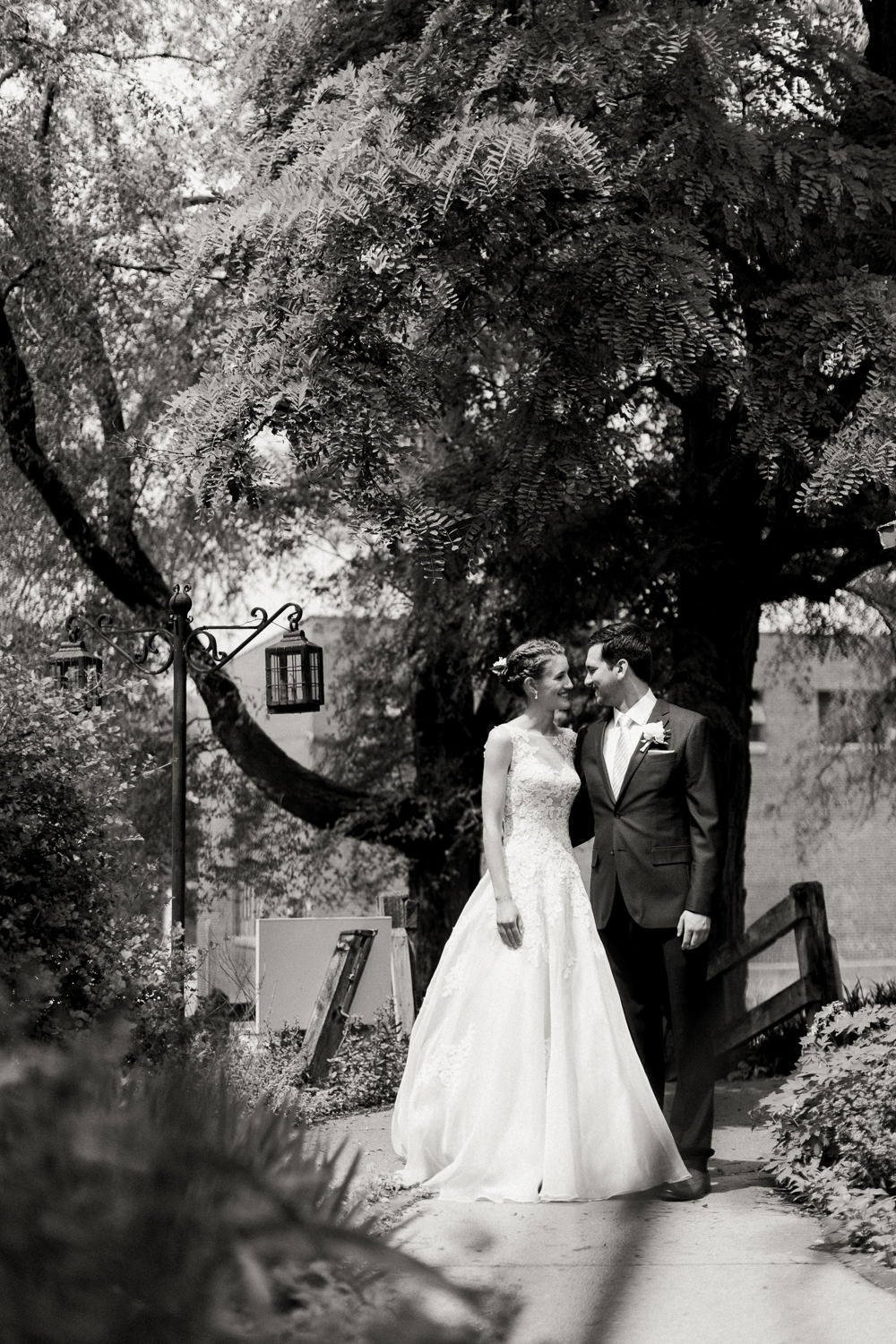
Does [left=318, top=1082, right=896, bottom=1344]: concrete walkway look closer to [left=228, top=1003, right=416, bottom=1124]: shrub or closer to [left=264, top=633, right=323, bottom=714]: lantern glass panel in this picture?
[left=228, top=1003, right=416, bottom=1124]: shrub

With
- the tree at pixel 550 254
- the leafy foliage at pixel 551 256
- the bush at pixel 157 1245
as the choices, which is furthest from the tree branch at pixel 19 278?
the bush at pixel 157 1245

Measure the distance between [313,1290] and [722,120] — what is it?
29.1ft

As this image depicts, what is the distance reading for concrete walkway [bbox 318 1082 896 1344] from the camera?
55.2 inches

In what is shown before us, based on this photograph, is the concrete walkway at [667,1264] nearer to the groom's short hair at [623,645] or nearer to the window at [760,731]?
the groom's short hair at [623,645]

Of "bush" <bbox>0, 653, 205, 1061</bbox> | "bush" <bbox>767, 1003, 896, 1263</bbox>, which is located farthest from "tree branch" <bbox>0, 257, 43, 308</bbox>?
"bush" <bbox>767, 1003, 896, 1263</bbox>

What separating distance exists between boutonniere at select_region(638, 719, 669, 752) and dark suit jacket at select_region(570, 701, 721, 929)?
0.01 meters

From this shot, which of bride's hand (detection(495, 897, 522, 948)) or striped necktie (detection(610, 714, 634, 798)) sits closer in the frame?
bride's hand (detection(495, 897, 522, 948))

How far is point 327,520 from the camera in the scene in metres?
16.2

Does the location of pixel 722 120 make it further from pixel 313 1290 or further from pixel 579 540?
pixel 313 1290

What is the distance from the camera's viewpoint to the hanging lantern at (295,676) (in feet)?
47.5

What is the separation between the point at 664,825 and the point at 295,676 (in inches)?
344

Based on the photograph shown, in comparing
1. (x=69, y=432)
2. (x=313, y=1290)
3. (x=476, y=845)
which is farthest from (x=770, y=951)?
(x=313, y=1290)

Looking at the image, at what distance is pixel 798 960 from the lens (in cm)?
834

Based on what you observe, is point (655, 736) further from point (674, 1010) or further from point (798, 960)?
point (798, 960)
